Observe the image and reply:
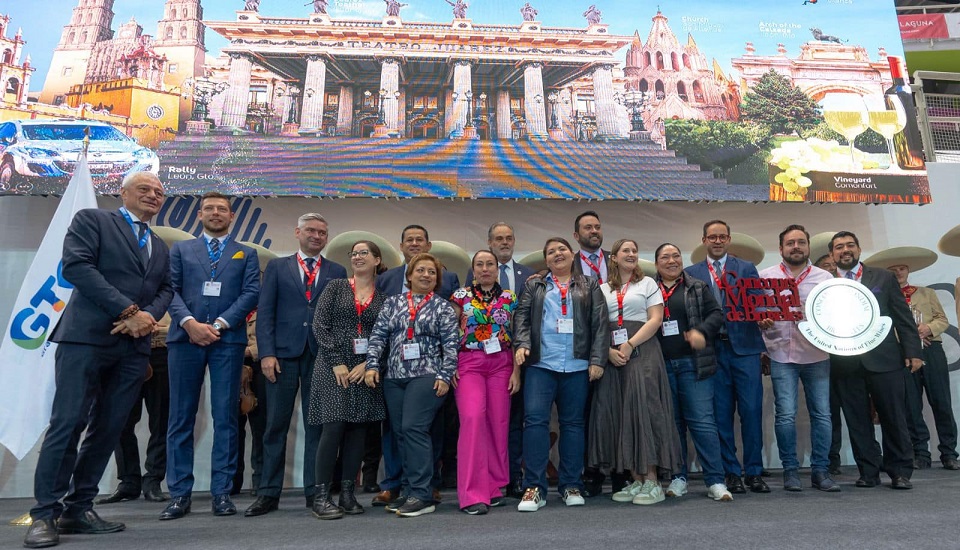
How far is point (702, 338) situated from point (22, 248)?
4.98m

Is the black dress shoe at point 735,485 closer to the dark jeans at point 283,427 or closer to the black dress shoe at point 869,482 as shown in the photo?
the black dress shoe at point 869,482

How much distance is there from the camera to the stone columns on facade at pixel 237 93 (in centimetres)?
495

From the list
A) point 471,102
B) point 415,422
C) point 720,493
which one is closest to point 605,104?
point 471,102

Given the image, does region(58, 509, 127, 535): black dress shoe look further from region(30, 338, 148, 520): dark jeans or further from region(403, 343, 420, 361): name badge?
region(403, 343, 420, 361): name badge

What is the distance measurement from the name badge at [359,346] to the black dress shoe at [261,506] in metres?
0.87

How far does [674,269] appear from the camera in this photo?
347 cm

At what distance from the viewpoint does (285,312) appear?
10.4 ft

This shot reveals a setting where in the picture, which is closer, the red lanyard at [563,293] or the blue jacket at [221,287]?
the blue jacket at [221,287]

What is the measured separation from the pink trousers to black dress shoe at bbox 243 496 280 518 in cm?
96

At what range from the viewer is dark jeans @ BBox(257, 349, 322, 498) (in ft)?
9.93

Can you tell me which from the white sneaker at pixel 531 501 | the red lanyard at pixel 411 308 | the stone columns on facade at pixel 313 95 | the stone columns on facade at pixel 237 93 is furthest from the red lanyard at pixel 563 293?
the stone columns on facade at pixel 237 93

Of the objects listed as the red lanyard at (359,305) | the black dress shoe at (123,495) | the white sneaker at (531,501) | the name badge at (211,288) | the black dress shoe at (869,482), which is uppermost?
the name badge at (211,288)

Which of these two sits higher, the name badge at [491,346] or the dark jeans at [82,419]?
the name badge at [491,346]

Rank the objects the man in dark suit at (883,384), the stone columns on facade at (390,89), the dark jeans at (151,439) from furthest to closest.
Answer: the stone columns on facade at (390,89) < the dark jeans at (151,439) < the man in dark suit at (883,384)
